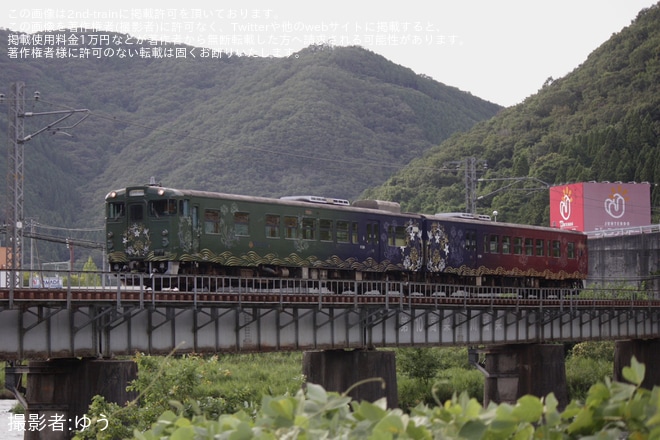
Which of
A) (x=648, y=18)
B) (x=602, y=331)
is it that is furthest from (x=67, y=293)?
(x=648, y=18)

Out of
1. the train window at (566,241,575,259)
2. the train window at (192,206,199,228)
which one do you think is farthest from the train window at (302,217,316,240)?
the train window at (566,241,575,259)

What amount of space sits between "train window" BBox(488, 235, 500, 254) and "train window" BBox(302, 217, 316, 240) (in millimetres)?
12231

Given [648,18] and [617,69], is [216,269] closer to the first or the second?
[617,69]

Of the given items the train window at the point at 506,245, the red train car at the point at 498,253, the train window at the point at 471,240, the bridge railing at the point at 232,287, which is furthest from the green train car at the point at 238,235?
the train window at the point at 506,245

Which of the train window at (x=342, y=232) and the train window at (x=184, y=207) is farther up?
the train window at (x=184, y=207)

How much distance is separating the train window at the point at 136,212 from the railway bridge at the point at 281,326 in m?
2.42

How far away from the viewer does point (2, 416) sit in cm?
5550

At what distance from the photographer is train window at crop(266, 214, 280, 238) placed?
38.8 meters

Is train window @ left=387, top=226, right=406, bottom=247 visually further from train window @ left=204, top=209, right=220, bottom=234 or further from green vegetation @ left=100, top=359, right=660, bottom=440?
green vegetation @ left=100, top=359, right=660, bottom=440

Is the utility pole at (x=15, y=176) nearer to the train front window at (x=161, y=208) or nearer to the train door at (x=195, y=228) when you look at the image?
the train front window at (x=161, y=208)

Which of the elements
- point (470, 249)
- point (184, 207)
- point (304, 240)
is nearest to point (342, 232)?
point (304, 240)

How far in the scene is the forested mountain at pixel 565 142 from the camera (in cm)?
12288

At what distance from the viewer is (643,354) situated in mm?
61469

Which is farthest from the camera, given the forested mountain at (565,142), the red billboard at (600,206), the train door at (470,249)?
the forested mountain at (565,142)
